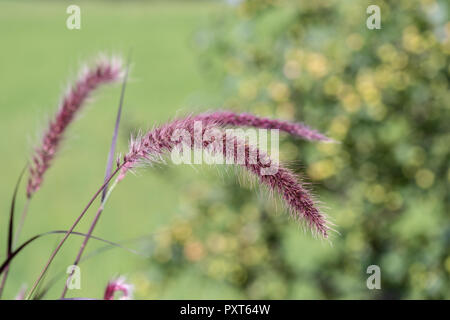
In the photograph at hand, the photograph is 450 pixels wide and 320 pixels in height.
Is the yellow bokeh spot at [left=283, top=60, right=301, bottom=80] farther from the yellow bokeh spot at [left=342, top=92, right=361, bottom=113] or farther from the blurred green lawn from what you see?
the blurred green lawn

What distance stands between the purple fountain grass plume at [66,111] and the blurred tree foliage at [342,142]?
1310 mm

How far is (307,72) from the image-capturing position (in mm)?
2678

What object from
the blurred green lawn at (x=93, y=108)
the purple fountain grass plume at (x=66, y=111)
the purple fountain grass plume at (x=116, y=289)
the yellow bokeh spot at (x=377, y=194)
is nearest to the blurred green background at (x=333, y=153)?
the yellow bokeh spot at (x=377, y=194)

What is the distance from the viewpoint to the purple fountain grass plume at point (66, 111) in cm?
131

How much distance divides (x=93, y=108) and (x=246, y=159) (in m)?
9.48

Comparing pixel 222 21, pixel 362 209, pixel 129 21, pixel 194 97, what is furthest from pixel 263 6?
pixel 129 21

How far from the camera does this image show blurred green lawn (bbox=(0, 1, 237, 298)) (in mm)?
4496

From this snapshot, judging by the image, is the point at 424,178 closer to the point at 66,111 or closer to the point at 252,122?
the point at 252,122

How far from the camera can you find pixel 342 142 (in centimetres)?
249

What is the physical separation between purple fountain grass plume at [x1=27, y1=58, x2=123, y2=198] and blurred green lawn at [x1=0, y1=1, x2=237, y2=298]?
0.12 feet

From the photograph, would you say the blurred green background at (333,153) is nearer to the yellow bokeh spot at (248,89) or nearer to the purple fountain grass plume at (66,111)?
the yellow bokeh spot at (248,89)

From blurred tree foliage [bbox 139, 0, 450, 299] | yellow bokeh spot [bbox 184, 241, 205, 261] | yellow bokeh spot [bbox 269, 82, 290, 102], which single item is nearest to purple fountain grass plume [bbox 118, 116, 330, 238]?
blurred tree foliage [bbox 139, 0, 450, 299]
